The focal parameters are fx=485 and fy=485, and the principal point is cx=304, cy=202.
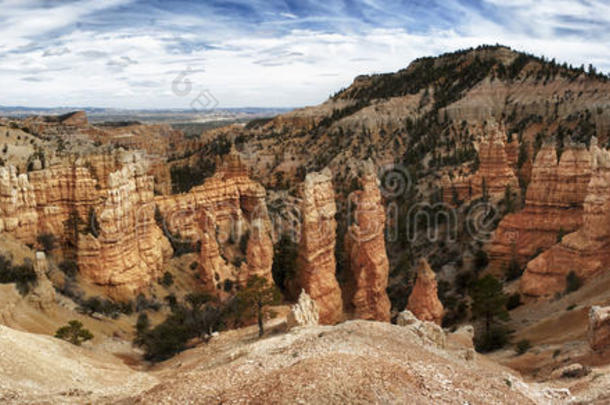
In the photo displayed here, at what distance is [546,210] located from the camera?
32.7 m

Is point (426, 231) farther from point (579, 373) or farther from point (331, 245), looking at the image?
point (579, 373)

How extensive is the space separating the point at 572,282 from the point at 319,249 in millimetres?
13596

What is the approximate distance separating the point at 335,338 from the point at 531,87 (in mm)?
75704

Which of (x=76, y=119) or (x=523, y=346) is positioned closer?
(x=523, y=346)

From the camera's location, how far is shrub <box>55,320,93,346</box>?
63.4ft

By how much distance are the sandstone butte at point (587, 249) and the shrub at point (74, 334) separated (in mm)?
23384

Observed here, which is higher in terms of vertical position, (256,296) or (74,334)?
(256,296)

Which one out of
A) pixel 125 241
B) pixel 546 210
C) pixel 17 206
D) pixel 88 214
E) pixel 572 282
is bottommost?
pixel 572 282

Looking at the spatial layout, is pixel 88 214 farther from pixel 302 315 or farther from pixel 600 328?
pixel 600 328

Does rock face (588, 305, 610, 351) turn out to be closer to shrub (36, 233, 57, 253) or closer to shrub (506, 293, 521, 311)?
shrub (506, 293, 521, 311)

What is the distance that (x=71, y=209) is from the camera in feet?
88.5

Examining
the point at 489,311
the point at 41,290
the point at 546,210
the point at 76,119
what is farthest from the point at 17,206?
the point at 76,119

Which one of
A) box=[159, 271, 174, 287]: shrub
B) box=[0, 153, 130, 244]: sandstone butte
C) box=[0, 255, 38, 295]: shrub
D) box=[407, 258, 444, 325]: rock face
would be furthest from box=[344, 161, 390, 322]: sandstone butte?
box=[0, 255, 38, 295]: shrub

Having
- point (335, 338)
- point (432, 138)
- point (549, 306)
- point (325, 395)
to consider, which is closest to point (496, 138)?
point (549, 306)
